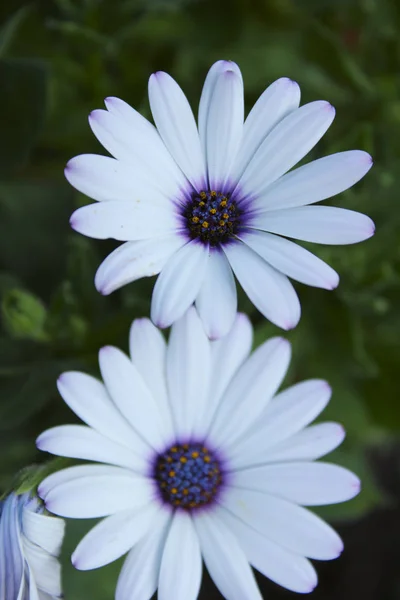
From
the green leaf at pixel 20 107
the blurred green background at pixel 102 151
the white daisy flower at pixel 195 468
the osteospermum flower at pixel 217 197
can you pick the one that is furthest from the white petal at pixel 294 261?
the green leaf at pixel 20 107

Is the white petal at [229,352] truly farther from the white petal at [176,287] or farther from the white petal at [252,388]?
the white petal at [176,287]

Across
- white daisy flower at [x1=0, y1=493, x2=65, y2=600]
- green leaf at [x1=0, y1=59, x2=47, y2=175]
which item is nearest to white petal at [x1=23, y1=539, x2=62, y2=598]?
white daisy flower at [x1=0, y1=493, x2=65, y2=600]

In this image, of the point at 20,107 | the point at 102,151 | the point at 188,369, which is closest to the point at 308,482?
the point at 188,369

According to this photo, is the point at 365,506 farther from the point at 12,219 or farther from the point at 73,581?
the point at 12,219

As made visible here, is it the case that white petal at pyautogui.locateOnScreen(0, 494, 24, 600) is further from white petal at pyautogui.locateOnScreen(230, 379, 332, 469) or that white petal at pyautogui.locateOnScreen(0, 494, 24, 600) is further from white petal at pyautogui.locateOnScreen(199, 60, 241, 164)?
white petal at pyautogui.locateOnScreen(199, 60, 241, 164)

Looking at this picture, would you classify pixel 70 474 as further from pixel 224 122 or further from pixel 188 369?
pixel 224 122

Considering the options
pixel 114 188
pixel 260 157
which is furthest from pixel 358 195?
pixel 114 188
